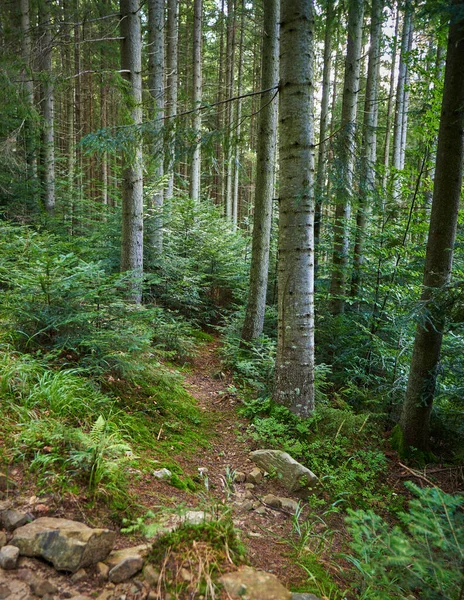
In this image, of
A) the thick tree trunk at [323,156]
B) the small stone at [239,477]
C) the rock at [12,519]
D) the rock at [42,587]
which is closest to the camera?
the rock at [42,587]

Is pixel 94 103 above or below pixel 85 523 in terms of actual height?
above

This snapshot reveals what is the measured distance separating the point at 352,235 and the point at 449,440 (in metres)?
4.47

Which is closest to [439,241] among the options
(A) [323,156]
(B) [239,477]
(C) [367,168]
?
(C) [367,168]

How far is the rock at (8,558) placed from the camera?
1865 millimetres

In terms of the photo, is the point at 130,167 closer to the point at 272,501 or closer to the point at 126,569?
the point at 272,501

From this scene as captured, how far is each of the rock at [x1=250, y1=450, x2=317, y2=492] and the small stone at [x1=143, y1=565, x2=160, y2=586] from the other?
2.03 metres

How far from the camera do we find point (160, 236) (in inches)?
374

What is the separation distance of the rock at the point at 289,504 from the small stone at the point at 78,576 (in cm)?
198

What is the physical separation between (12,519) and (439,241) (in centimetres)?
459

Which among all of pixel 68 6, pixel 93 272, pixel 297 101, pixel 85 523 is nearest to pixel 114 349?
pixel 93 272

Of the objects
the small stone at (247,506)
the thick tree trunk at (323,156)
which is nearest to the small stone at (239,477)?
the small stone at (247,506)

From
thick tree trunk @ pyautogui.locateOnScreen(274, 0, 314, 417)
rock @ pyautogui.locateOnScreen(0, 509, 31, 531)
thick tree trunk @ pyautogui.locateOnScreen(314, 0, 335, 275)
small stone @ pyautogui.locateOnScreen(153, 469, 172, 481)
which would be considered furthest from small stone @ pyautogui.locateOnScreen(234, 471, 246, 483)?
thick tree trunk @ pyautogui.locateOnScreen(314, 0, 335, 275)

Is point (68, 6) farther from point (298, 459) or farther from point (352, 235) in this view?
point (298, 459)

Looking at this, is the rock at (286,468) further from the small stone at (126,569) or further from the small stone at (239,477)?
the small stone at (126,569)
